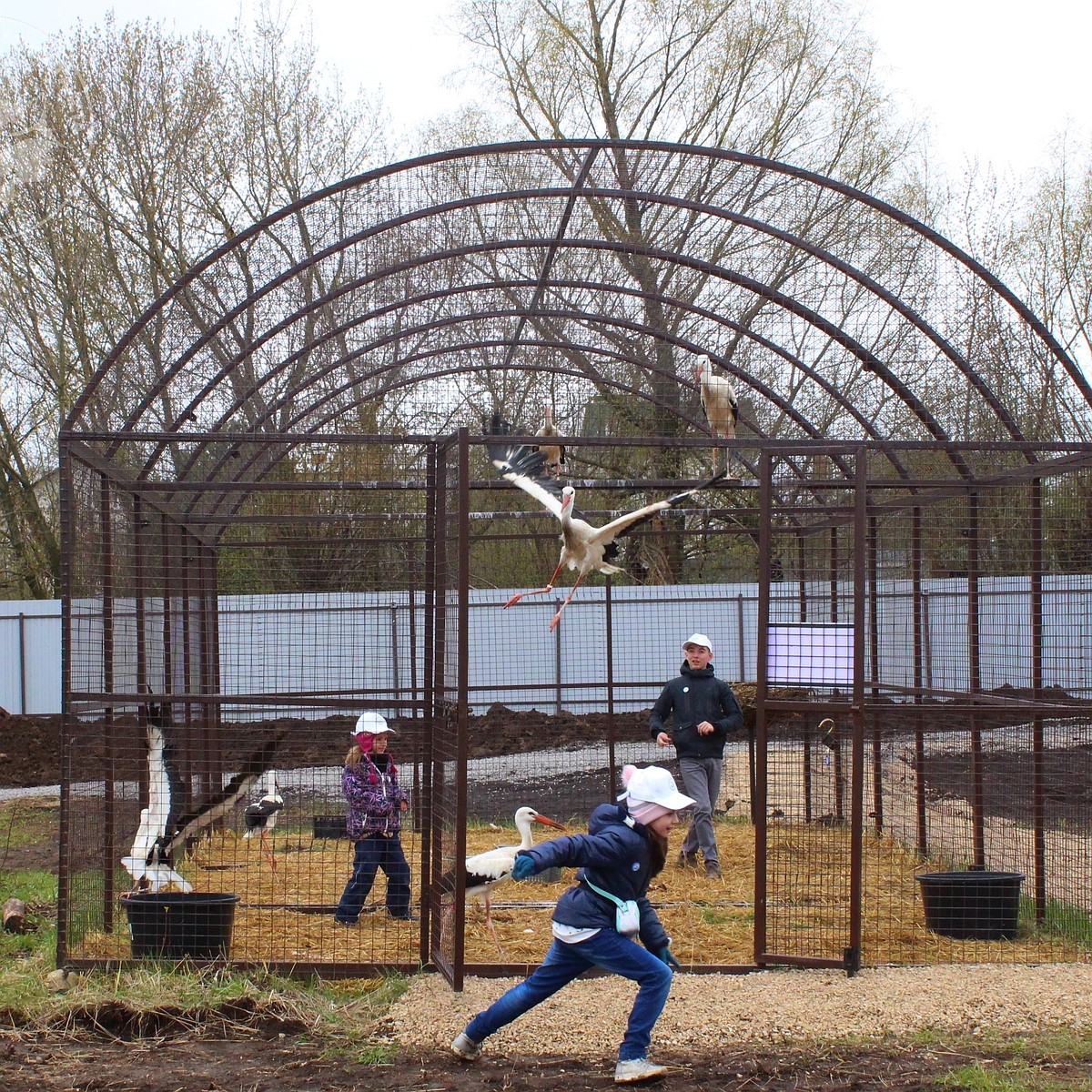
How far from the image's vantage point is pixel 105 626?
659 cm

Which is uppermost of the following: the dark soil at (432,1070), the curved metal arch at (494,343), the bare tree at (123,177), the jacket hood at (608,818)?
→ the bare tree at (123,177)

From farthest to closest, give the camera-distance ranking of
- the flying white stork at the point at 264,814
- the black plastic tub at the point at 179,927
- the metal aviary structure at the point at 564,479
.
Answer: the flying white stork at the point at 264,814, the metal aviary structure at the point at 564,479, the black plastic tub at the point at 179,927

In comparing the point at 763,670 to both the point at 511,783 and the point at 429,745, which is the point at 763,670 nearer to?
the point at 429,745

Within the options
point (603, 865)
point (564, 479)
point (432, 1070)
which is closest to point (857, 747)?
point (603, 865)

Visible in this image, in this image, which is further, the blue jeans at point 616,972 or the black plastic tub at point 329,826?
the black plastic tub at point 329,826

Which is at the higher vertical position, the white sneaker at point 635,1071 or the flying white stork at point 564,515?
the flying white stork at point 564,515

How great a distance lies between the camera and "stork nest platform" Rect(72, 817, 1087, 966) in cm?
645

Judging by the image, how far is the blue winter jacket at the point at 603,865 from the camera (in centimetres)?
453

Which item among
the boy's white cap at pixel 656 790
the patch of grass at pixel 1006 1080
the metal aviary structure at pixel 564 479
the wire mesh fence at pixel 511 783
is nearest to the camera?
the patch of grass at pixel 1006 1080

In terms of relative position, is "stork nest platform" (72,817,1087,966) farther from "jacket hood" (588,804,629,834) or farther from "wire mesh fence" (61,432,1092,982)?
"jacket hood" (588,804,629,834)

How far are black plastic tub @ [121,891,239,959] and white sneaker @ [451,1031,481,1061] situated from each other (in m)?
1.81

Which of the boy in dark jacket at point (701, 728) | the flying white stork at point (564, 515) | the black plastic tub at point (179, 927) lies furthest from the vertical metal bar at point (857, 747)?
the black plastic tub at point (179, 927)

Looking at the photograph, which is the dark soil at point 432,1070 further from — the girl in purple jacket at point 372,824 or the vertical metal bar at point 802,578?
the vertical metal bar at point 802,578

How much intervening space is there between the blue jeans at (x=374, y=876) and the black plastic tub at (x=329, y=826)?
206 centimetres
